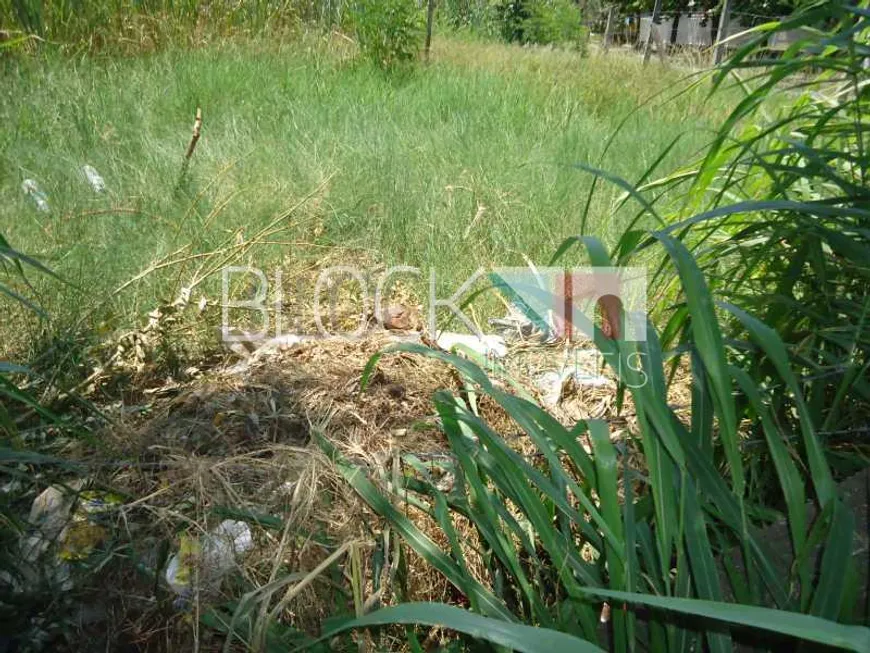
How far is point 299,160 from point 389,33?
2565 mm

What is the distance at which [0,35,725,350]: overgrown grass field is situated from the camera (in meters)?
2.71

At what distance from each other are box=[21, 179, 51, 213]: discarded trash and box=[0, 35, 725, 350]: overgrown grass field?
42mm

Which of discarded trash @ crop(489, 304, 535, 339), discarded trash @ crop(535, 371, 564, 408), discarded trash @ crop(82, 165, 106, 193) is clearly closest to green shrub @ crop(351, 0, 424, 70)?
discarded trash @ crop(82, 165, 106, 193)

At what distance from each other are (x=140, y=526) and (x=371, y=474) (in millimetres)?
418

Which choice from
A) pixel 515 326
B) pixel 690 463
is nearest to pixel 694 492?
pixel 690 463

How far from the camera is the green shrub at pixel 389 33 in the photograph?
5547 millimetres

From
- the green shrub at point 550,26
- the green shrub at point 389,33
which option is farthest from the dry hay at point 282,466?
the green shrub at point 550,26

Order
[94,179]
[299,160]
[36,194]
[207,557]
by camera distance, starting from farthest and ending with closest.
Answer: [299,160], [94,179], [36,194], [207,557]

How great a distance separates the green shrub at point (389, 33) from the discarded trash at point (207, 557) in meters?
4.78

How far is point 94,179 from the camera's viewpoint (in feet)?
10.8

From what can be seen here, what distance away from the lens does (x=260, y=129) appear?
401 cm

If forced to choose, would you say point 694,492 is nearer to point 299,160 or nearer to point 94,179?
point 299,160

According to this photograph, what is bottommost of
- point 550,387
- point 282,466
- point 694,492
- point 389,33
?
point 550,387

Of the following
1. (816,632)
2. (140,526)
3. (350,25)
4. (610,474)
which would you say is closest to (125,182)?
(140,526)
